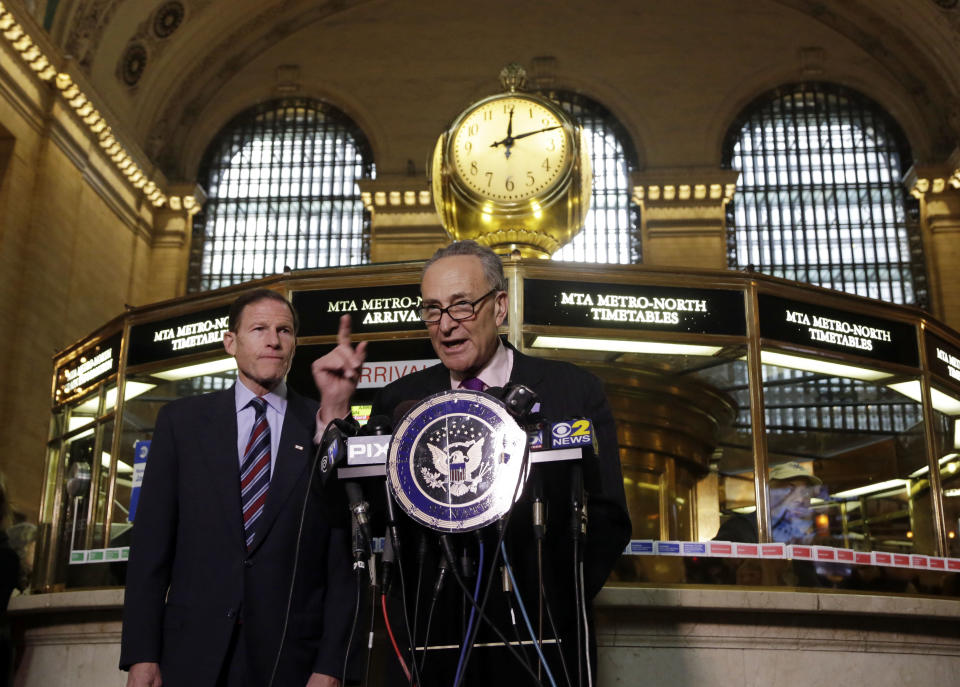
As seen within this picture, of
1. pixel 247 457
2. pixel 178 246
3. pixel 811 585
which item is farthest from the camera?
pixel 178 246

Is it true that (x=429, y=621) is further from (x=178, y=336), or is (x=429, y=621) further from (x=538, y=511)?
(x=178, y=336)

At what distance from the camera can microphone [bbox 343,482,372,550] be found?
7.48ft

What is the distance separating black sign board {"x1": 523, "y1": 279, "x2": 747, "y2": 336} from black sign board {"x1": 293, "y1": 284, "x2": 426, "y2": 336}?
1.82 ft

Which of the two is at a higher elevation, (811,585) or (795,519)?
(795,519)

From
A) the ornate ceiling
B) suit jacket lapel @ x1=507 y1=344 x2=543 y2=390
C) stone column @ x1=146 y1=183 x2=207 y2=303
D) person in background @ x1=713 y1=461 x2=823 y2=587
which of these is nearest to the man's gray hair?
suit jacket lapel @ x1=507 y1=344 x2=543 y2=390

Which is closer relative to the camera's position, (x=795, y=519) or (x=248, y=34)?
(x=795, y=519)

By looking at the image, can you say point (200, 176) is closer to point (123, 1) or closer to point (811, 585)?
point (123, 1)

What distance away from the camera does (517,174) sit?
516cm

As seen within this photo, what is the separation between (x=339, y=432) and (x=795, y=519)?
2522 mm

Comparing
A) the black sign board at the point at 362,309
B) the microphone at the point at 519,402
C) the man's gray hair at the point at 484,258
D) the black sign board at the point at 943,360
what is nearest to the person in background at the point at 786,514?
the black sign board at the point at 943,360

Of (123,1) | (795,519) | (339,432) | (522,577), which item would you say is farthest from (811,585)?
(123,1)

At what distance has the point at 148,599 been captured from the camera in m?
2.95

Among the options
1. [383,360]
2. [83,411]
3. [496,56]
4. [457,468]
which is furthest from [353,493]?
[496,56]

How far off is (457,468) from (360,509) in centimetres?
25
